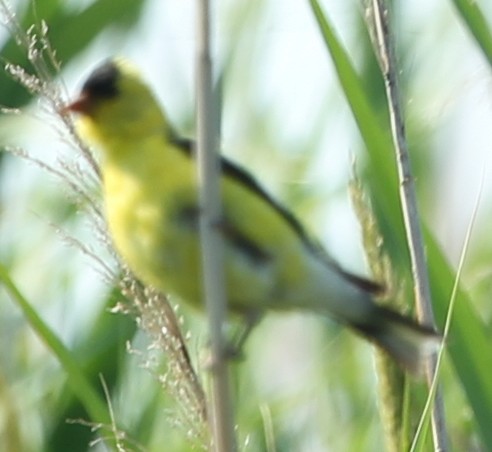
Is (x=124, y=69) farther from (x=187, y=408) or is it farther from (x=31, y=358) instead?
(x=31, y=358)

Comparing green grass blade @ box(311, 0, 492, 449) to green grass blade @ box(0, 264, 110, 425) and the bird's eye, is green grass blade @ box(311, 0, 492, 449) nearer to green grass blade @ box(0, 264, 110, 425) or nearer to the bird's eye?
the bird's eye

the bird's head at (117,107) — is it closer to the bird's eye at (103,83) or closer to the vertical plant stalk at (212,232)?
the bird's eye at (103,83)

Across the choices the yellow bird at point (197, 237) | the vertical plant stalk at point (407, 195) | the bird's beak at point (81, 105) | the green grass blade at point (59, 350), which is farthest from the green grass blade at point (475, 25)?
the green grass blade at point (59, 350)

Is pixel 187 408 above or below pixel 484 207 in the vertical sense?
A: above

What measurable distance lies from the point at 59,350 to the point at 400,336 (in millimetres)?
325

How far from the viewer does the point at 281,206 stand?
131 cm

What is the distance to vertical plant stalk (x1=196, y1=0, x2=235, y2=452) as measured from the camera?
43.3 inches

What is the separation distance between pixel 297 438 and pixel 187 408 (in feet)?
2.44

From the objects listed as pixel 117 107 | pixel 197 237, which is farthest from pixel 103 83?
pixel 197 237

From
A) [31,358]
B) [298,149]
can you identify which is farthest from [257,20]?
[31,358]

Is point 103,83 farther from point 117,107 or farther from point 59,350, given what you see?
point 59,350

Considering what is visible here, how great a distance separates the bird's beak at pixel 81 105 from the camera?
134 cm

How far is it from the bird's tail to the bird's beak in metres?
0.32

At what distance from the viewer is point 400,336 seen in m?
1.31
